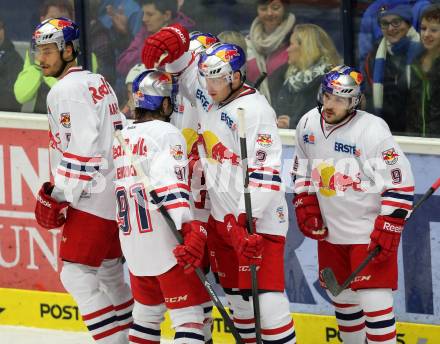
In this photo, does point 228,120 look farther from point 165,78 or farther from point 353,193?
point 353,193

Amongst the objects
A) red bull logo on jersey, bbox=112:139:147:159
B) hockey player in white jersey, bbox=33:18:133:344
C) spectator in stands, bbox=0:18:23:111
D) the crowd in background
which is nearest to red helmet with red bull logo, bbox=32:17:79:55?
hockey player in white jersey, bbox=33:18:133:344

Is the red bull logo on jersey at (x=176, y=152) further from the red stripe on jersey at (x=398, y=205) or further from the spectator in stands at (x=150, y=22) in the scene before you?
the spectator in stands at (x=150, y=22)

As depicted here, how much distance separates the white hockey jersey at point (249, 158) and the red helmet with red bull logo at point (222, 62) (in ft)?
0.40

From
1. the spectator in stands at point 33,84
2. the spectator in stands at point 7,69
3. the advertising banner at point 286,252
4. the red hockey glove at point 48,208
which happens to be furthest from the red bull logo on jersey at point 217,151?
the spectator in stands at point 7,69

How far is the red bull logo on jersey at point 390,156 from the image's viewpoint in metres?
6.13

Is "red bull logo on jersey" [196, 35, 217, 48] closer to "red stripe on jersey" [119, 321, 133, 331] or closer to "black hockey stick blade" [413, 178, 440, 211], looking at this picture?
"black hockey stick blade" [413, 178, 440, 211]

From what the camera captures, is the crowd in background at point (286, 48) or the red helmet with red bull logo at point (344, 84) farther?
the crowd in background at point (286, 48)

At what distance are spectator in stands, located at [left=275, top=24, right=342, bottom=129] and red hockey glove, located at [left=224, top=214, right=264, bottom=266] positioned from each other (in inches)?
51.8

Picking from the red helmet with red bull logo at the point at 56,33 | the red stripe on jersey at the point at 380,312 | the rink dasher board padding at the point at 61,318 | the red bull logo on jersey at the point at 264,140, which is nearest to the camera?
the red bull logo on jersey at the point at 264,140

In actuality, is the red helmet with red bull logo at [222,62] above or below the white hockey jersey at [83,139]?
above

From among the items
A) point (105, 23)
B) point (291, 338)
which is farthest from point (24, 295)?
point (291, 338)

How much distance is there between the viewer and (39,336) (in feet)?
24.8

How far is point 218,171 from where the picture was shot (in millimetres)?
6305

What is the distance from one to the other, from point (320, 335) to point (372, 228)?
1011 mm
